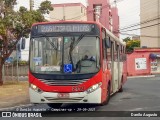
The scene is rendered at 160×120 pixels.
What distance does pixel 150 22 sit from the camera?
7219 cm

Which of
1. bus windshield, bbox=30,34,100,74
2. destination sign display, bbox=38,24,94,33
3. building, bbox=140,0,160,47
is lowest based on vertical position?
bus windshield, bbox=30,34,100,74

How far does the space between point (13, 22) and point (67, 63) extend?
56.3 feet

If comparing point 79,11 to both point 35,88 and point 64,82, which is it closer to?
point 35,88

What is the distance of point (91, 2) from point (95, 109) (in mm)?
67294

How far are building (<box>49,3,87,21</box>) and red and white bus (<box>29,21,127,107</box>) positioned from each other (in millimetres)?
57559

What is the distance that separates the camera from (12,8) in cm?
3064

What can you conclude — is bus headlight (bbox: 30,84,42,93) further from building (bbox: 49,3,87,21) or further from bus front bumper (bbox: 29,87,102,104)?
building (bbox: 49,3,87,21)

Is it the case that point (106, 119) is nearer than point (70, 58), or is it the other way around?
point (106, 119)

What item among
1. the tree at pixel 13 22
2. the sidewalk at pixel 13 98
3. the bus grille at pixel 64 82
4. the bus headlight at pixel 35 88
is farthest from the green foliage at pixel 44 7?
the bus grille at pixel 64 82

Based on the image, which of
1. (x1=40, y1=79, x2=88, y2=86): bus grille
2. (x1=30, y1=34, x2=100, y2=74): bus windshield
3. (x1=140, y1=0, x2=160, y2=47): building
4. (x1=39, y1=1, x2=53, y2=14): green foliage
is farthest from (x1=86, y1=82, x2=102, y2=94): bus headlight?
(x1=140, y1=0, x2=160, y2=47): building

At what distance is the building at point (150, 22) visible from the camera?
7012cm

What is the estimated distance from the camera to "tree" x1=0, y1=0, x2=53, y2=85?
28922 mm

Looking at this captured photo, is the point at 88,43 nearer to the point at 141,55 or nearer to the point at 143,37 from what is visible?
the point at 141,55

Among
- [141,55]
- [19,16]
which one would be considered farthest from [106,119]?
[141,55]
